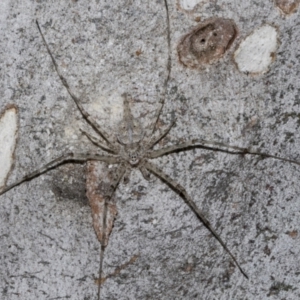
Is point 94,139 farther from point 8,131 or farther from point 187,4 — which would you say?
point 187,4

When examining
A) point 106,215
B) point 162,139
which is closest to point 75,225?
point 106,215

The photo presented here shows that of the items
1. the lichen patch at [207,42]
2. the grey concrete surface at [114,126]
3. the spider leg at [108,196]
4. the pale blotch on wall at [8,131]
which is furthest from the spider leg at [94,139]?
the lichen patch at [207,42]

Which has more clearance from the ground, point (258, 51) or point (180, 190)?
point (258, 51)

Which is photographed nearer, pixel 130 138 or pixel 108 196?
pixel 108 196

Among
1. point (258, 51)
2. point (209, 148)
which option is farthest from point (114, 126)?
point (258, 51)

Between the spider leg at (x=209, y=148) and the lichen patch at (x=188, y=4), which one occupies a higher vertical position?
the lichen patch at (x=188, y=4)

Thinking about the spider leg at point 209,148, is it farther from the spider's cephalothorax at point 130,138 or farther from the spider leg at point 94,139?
the spider leg at point 94,139
